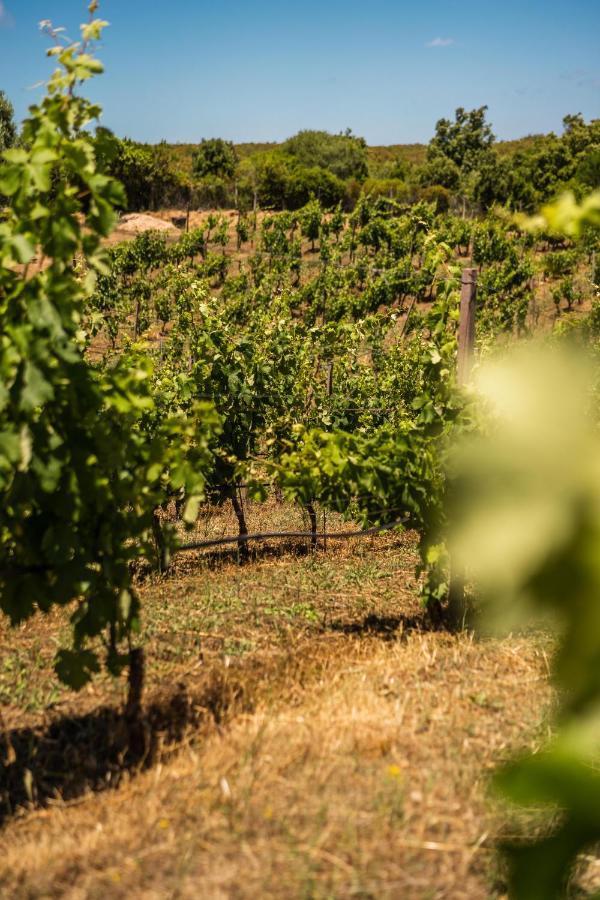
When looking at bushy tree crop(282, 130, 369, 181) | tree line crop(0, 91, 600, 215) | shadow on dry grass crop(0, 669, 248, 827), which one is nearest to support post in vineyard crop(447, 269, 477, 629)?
shadow on dry grass crop(0, 669, 248, 827)

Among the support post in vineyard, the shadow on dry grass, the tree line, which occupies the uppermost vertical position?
the tree line

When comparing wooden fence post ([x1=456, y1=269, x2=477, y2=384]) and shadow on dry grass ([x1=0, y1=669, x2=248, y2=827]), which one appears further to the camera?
wooden fence post ([x1=456, y1=269, x2=477, y2=384])

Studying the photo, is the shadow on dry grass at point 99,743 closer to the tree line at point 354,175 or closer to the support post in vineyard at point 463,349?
the support post in vineyard at point 463,349

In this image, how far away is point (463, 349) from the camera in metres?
5.63

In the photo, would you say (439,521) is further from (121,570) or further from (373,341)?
(373,341)

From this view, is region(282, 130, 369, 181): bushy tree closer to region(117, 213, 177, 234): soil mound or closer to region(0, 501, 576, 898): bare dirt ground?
region(117, 213, 177, 234): soil mound

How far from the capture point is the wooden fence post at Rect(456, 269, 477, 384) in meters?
5.56

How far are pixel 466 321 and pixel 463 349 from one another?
0.21 metres

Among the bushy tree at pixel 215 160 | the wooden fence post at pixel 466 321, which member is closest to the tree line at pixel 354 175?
the bushy tree at pixel 215 160

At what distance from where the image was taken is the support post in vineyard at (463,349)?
544 cm

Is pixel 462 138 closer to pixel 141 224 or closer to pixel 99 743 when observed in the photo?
pixel 141 224

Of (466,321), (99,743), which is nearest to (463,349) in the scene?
(466,321)

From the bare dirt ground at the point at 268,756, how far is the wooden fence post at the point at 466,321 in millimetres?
1970

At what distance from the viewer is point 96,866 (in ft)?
8.82
